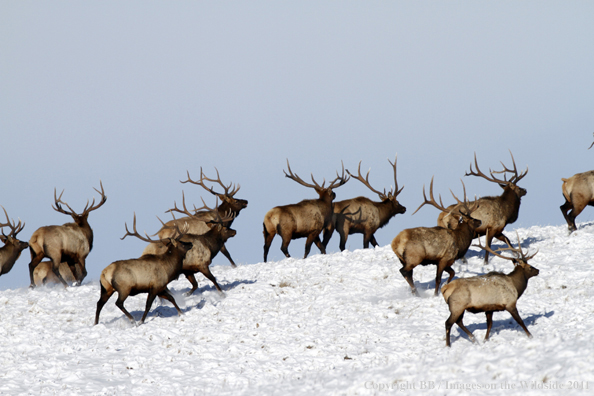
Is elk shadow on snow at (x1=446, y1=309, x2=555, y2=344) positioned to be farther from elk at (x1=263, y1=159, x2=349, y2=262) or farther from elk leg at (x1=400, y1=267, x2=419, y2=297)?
elk at (x1=263, y1=159, x2=349, y2=262)

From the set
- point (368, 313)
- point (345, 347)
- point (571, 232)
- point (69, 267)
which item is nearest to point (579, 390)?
point (345, 347)

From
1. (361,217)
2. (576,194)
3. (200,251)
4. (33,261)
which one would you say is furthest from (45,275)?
(576,194)

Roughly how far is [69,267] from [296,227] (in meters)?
7.29

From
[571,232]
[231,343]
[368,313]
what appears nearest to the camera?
[231,343]

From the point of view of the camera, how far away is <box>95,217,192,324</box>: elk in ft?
42.2

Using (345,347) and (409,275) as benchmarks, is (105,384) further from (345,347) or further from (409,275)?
(409,275)

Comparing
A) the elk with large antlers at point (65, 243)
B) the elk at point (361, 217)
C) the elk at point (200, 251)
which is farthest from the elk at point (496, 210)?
the elk with large antlers at point (65, 243)

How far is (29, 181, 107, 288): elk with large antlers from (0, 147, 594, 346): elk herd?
0.03m

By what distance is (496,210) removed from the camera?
16.5m

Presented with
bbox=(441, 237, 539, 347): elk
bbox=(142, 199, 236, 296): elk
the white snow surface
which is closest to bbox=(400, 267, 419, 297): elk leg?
the white snow surface

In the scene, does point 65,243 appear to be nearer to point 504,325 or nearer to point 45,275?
point 45,275

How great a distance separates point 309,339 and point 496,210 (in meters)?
7.38

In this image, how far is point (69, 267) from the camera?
1928cm

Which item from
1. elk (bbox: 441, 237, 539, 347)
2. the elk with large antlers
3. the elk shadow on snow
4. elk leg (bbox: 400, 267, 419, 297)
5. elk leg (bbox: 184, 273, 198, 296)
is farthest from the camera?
the elk with large antlers
